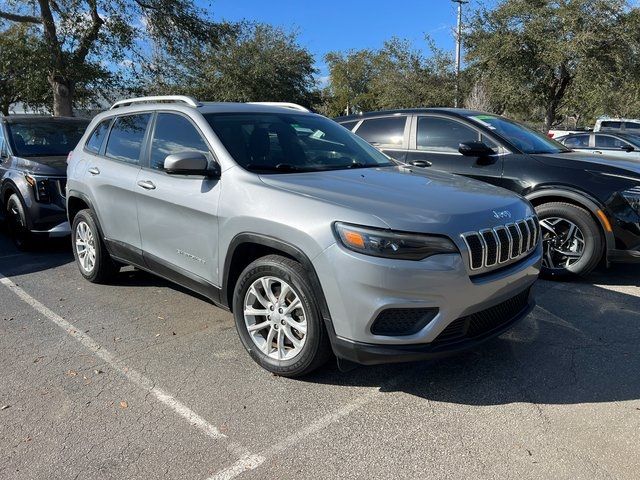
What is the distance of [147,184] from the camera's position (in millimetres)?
4289

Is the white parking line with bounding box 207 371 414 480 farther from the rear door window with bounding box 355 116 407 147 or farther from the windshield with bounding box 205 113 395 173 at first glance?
the rear door window with bounding box 355 116 407 147

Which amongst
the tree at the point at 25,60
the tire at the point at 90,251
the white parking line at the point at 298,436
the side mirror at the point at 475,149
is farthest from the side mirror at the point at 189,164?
the tree at the point at 25,60

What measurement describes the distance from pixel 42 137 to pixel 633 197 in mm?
7327

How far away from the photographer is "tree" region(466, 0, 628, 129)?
19047 mm

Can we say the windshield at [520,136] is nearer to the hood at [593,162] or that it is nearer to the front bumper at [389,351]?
the hood at [593,162]

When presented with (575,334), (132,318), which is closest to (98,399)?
(132,318)

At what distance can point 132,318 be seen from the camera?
4527mm

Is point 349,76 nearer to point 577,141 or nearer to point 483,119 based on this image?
point 577,141

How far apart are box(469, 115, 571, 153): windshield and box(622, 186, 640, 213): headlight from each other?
1.11 metres

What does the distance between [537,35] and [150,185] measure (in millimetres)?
19655

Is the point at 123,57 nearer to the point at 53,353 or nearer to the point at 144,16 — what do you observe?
the point at 144,16

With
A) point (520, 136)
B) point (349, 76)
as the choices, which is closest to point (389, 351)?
point (520, 136)

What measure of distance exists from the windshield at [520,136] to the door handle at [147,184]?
12.1 ft

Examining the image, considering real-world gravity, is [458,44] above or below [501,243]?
above
